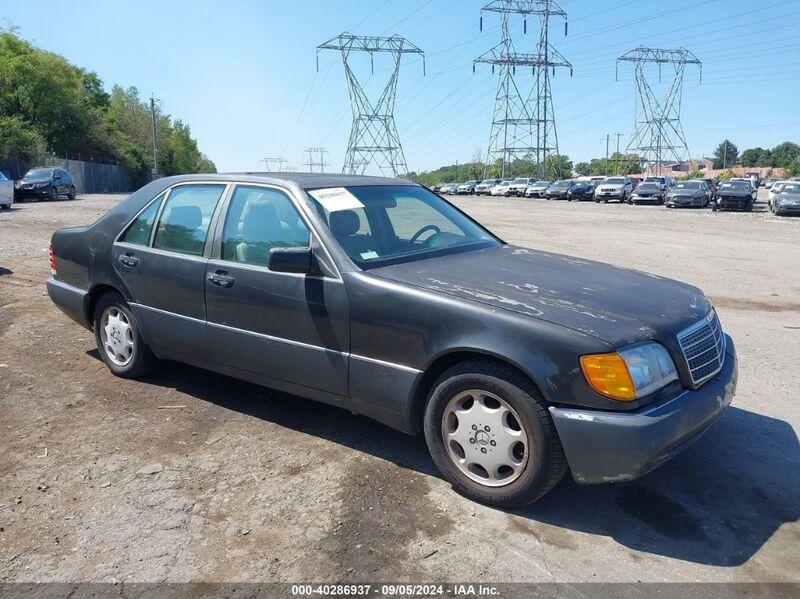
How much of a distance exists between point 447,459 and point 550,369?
31.1 inches

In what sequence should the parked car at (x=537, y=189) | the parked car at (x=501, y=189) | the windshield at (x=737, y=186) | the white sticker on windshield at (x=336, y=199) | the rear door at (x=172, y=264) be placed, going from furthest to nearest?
the parked car at (x=501, y=189)
the parked car at (x=537, y=189)
the windshield at (x=737, y=186)
the rear door at (x=172, y=264)
the white sticker on windshield at (x=336, y=199)

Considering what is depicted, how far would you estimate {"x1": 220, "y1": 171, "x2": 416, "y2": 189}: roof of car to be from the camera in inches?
171

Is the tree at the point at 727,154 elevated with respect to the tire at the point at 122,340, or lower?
elevated

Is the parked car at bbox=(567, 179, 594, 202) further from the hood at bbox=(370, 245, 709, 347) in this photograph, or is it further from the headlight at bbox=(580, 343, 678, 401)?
the headlight at bbox=(580, 343, 678, 401)

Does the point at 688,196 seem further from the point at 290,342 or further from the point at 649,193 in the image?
the point at 290,342

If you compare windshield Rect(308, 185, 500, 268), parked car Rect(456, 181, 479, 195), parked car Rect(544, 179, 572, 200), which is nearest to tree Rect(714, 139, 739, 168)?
parked car Rect(456, 181, 479, 195)

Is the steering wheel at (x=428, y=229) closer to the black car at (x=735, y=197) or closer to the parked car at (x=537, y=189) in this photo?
the black car at (x=735, y=197)

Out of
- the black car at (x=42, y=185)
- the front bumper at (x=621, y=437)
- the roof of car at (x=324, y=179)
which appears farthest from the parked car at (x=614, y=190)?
the front bumper at (x=621, y=437)

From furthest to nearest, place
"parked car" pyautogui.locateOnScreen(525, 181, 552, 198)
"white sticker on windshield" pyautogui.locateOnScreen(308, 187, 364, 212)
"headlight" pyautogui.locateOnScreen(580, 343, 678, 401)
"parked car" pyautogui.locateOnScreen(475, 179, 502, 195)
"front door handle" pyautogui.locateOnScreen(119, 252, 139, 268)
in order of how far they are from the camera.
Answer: "parked car" pyautogui.locateOnScreen(475, 179, 502, 195) → "parked car" pyautogui.locateOnScreen(525, 181, 552, 198) → "front door handle" pyautogui.locateOnScreen(119, 252, 139, 268) → "white sticker on windshield" pyautogui.locateOnScreen(308, 187, 364, 212) → "headlight" pyautogui.locateOnScreen(580, 343, 678, 401)

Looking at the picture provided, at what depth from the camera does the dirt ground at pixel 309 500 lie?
113 inches

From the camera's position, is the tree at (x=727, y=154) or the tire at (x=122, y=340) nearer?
the tire at (x=122, y=340)

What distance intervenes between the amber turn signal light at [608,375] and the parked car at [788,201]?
98.7 ft

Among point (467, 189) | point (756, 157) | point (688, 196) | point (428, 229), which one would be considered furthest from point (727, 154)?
point (428, 229)

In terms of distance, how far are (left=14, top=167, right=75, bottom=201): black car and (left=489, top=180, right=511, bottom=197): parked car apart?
Answer: 4161 cm
